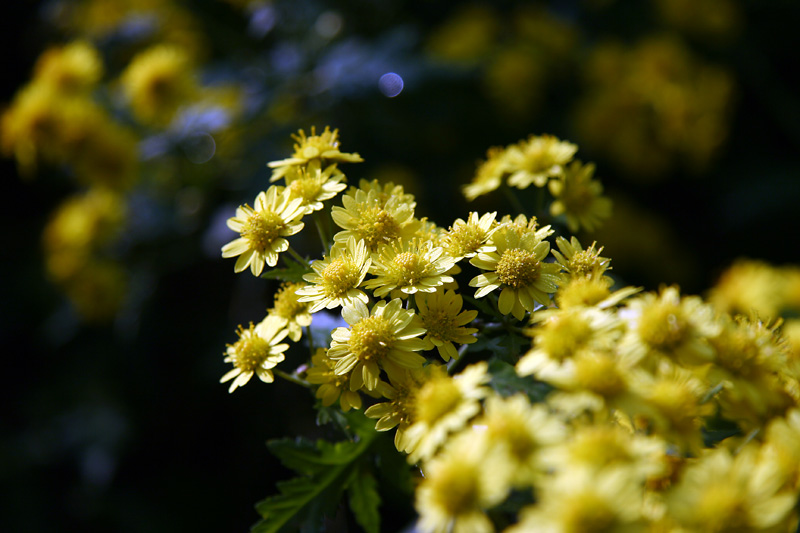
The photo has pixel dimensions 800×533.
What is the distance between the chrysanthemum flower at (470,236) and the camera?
1.23 meters

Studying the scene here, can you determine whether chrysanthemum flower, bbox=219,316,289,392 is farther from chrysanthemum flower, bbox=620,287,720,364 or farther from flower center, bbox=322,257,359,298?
chrysanthemum flower, bbox=620,287,720,364

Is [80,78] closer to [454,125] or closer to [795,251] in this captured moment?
[454,125]

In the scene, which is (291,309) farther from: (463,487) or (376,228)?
(463,487)

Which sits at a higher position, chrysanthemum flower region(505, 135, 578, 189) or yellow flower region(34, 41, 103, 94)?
chrysanthemum flower region(505, 135, 578, 189)

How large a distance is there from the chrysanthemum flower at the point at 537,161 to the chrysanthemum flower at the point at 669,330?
0.57 metres

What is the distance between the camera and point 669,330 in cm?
98

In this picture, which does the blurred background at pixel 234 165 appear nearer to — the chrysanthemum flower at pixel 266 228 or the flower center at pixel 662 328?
the chrysanthemum flower at pixel 266 228

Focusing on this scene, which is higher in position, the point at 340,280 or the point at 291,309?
the point at 340,280

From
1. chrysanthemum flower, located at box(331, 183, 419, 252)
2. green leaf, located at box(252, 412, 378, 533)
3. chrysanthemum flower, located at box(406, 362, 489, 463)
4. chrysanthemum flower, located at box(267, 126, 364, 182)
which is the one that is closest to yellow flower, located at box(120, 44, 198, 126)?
chrysanthemum flower, located at box(267, 126, 364, 182)

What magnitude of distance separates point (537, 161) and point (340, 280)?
2.12 ft

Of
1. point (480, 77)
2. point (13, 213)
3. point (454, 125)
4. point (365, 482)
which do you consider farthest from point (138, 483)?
point (480, 77)

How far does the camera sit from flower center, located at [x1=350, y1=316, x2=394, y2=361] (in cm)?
111

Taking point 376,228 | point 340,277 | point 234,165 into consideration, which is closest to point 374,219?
point 376,228

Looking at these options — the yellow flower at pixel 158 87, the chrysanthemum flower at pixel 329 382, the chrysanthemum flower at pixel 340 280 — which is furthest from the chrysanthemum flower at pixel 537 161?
the yellow flower at pixel 158 87
